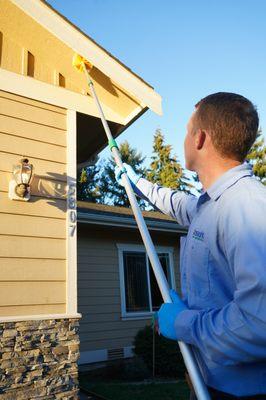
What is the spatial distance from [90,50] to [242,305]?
4.10 meters

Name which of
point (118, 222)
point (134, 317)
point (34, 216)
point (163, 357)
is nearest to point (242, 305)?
point (34, 216)

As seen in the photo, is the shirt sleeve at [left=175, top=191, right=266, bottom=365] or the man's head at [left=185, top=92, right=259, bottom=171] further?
the man's head at [left=185, top=92, right=259, bottom=171]

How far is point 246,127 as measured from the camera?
4.68ft

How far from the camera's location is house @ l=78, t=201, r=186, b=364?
8.13 meters

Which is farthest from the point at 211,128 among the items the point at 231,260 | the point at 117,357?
the point at 117,357

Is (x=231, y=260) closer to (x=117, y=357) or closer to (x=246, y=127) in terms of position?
(x=246, y=127)

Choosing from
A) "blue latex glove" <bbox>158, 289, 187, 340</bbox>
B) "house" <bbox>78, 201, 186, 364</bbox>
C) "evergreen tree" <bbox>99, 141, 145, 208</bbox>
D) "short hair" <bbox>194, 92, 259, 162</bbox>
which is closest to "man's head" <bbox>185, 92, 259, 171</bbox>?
"short hair" <bbox>194, 92, 259, 162</bbox>

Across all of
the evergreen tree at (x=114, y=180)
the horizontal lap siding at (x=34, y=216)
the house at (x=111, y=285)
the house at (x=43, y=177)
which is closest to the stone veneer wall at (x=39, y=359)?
the house at (x=43, y=177)

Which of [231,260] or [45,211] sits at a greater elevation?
[45,211]

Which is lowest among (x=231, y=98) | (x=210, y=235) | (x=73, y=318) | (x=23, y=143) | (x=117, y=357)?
(x=117, y=357)

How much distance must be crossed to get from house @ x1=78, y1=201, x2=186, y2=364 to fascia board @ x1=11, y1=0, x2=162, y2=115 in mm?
3972

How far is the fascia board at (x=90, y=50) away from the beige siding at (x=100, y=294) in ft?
14.2

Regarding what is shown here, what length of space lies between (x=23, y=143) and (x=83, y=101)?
1079mm

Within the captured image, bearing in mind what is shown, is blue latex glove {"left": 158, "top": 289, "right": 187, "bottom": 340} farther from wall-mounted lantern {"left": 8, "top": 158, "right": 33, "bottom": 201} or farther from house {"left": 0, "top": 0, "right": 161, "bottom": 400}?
wall-mounted lantern {"left": 8, "top": 158, "right": 33, "bottom": 201}
